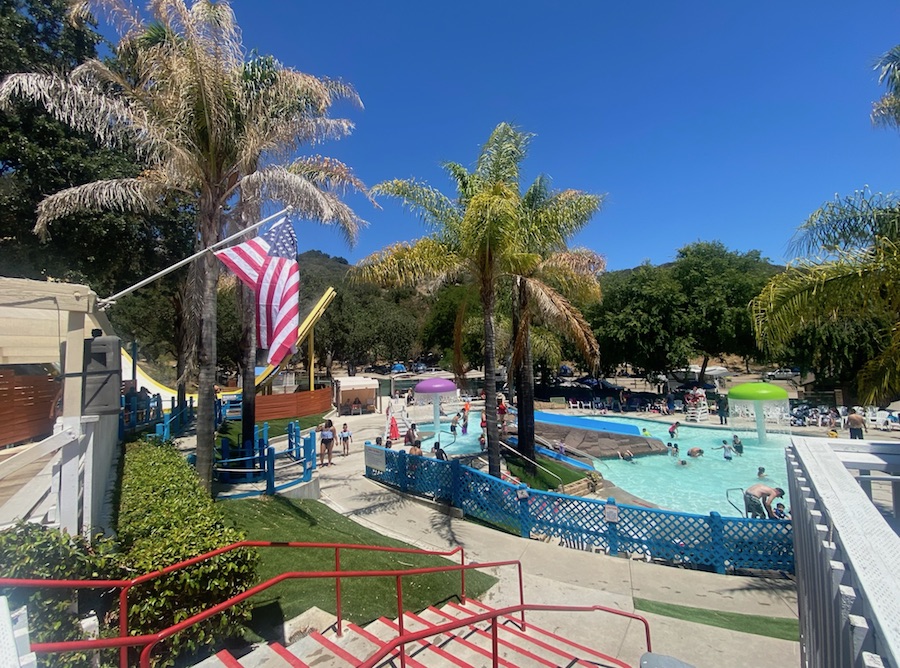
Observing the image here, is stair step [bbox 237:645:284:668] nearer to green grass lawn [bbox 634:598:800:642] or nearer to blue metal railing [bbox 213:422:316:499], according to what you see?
green grass lawn [bbox 634:598:800:642]

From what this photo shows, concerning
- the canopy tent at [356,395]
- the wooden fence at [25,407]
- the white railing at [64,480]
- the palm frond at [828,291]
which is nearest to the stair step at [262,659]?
the white railing at [64,480]

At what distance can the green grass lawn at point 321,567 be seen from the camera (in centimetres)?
621

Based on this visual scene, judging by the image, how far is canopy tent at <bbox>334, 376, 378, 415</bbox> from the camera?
3073 centimetres

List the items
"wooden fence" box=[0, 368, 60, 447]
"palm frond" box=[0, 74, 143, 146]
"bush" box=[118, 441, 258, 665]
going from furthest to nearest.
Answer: "wooden fence" box=[0, 368, 60, 447], "palm frond" box=[0, 74, 143, 146], "bush" box=[118, 441, 258, 665]

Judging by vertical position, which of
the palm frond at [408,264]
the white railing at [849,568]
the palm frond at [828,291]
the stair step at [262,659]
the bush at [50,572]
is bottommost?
the stair step at [262,659]

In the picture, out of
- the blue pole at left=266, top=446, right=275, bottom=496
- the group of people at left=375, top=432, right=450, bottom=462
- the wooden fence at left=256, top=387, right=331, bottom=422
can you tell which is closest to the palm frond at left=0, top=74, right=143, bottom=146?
the blue pole at left=266, top=446, right=275, bottom=496

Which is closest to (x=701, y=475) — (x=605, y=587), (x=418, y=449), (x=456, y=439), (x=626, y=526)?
(x=626, y=526)

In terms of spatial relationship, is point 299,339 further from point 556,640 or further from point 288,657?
point 288,657

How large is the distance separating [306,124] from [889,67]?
1093cm

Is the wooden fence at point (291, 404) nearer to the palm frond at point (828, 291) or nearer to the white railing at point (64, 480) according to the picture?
the white railing at point (64, 480)

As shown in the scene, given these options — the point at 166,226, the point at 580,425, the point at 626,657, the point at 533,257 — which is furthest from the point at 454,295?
the point at 626,657

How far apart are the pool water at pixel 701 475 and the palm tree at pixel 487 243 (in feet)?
26.3

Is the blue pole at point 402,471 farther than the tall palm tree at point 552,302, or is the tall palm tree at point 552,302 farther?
the blue pole at point 402,471

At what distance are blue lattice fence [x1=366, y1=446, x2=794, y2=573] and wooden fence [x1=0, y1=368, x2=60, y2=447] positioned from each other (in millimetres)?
11437
